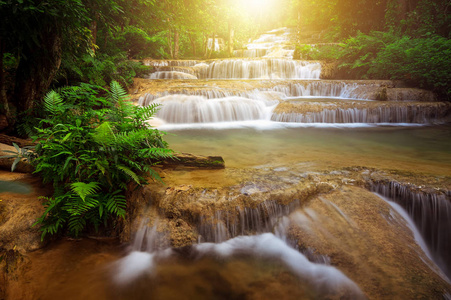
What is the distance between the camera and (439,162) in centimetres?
442

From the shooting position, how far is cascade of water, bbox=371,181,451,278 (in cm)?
275

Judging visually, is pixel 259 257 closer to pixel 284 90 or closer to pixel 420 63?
pixel 284 90

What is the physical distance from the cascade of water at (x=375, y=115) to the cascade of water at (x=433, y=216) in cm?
575

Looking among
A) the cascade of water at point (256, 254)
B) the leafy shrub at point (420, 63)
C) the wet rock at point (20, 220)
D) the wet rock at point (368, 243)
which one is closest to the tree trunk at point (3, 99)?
the wet rock at point (20, 220)

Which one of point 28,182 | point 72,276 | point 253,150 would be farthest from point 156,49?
point 72,276

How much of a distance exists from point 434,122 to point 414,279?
9.22 meters

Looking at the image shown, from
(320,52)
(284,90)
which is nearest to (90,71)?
A: (284,90)

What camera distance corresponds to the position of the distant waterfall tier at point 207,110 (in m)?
8.45

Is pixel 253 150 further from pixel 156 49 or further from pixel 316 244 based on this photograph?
pixel 156 49

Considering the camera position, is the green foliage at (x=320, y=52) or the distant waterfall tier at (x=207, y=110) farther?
the green foliage at (x=320, y=52)

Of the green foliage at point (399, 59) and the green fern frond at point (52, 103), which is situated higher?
the green foliage at point (399, 59)

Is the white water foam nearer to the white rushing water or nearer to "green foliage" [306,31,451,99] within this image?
"green foliage" [306,31,451,99]

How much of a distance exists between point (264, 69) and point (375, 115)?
869 centimetres

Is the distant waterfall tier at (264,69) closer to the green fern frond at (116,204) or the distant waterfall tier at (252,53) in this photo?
the distant waterfall tier at (252,53)
